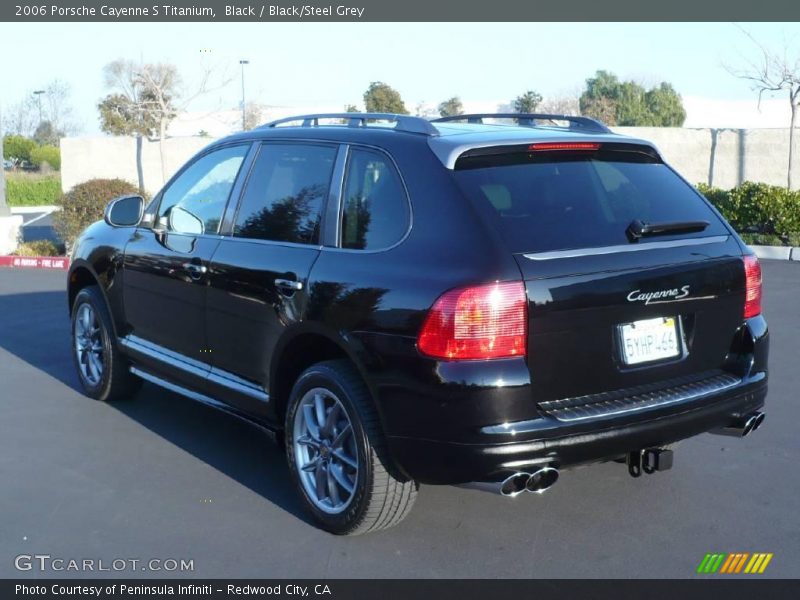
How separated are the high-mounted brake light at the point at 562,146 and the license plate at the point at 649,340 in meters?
0.92

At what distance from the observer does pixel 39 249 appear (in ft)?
57.0

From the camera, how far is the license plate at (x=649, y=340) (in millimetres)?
4105

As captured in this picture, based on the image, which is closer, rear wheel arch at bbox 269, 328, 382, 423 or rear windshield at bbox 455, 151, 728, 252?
rear windshield at bbox 455, 151, 728, 252

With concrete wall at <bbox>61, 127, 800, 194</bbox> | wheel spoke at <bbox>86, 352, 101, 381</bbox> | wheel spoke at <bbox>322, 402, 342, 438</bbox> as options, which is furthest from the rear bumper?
concrete wall at <bbox>61, 127, 800, 194</bbox>

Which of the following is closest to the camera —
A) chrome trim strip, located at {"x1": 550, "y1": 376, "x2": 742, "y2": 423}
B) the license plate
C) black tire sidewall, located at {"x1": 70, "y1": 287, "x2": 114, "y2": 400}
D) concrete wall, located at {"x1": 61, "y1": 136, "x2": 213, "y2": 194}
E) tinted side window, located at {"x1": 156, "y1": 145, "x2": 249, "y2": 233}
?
chrome trim strip, located at {"x1": 550, "y1": 376, "x2": 742, "y2": 423}

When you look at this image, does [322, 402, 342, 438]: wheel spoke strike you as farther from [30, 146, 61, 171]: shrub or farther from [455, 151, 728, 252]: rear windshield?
[30, 146, 61, 171]: shrub

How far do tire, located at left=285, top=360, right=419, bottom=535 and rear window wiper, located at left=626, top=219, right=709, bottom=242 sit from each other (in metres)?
1.39

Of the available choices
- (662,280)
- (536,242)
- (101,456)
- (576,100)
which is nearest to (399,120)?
(536,242)

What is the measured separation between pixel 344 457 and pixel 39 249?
1442 cm

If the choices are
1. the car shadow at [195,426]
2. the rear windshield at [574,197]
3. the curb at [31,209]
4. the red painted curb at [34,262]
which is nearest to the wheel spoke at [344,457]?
the car shadow at [195,426]

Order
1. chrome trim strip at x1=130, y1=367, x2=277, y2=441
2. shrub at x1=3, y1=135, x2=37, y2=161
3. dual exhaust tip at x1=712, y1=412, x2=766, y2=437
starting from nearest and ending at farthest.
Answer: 1. dual exhaust tip at x1=712, y1=412, x2=766, y2=437
2. chrome trim strip at x1=130, y1=367, x2=277, y2=441
3. shrub at x1=3, y1=135, x2=37, y2=161

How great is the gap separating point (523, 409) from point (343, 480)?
3.52 ft

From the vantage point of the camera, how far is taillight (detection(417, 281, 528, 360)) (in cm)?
383

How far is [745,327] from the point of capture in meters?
4.58
